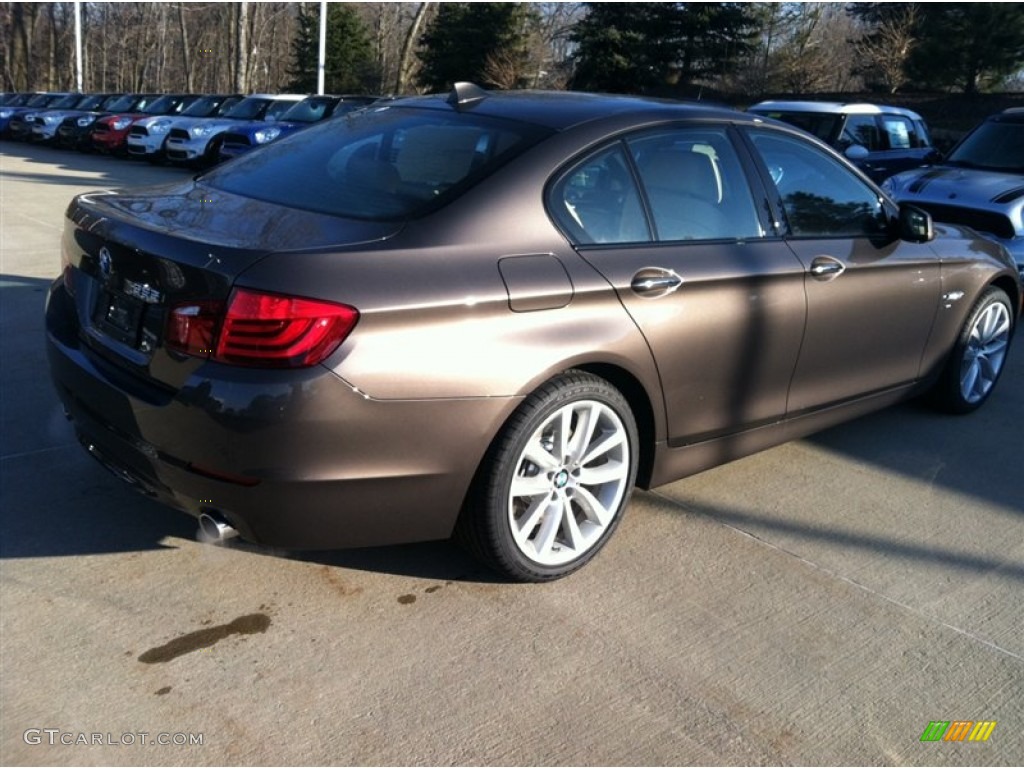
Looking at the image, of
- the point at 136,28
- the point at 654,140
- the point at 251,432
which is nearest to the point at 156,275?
the point at 251,432

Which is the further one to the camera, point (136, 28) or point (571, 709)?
point (136, 28)

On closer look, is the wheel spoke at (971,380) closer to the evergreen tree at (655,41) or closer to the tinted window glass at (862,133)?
the tinted window glass at (862,133)

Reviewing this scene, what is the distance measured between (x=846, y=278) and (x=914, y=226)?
2.11 ft

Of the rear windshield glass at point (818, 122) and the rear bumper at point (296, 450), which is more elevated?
the rear windshield glass at point (818, 122)

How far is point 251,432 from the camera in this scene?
8.87 ft

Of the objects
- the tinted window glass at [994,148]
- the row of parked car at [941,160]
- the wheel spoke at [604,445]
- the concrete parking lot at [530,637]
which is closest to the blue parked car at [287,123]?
the row of parked car at [941,160]

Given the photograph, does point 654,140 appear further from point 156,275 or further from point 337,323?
point 156,275

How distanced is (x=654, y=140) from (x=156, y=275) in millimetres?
1886

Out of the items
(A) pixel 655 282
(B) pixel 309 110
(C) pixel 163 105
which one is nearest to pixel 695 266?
(A) pixel 655 282

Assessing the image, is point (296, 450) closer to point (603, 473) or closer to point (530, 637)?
point (530, 637)

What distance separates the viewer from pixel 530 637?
3064 mm

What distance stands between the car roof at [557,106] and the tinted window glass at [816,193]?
0.21m

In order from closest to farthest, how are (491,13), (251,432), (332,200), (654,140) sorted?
(251,432)
(332,200)
(654,140)
(491,13)

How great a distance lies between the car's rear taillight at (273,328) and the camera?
106 inches
